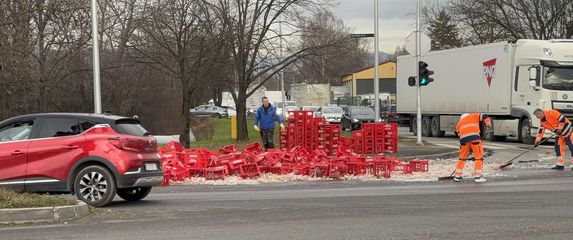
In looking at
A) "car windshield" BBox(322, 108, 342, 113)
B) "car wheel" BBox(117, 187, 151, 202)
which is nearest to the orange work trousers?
"car wheel" BBox(117, 187, 151, 202)

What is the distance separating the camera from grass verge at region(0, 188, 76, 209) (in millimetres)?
8820

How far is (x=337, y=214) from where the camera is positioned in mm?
9164

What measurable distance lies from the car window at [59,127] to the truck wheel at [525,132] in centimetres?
1906

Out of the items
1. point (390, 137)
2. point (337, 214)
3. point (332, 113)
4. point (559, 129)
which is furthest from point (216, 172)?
point (332, 113)

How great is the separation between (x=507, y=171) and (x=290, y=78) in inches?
569

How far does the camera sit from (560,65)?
2377 cm

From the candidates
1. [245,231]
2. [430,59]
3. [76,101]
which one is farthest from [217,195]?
[76,101]

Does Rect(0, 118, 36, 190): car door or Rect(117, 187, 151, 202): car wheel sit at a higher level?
Rect(0, 118, 36, 190): car door

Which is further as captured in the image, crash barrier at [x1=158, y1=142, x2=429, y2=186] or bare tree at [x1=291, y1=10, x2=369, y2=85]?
bare tree at [x1=291, y1=10, x2=369, y2=85]

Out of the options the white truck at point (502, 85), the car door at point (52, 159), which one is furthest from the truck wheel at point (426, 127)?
the car door at point (52, 159)

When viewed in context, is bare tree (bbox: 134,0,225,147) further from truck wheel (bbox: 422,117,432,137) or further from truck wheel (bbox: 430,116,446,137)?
truck wheel (bbox: 422,117,432,137)

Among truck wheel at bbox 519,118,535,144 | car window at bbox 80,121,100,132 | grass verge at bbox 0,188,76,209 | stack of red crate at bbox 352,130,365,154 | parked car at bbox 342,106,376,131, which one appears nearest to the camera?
grass verge at bbox 0,188,76,209

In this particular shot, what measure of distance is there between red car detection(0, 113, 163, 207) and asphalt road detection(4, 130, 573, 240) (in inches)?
19.3

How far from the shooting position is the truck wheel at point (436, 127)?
106ft
